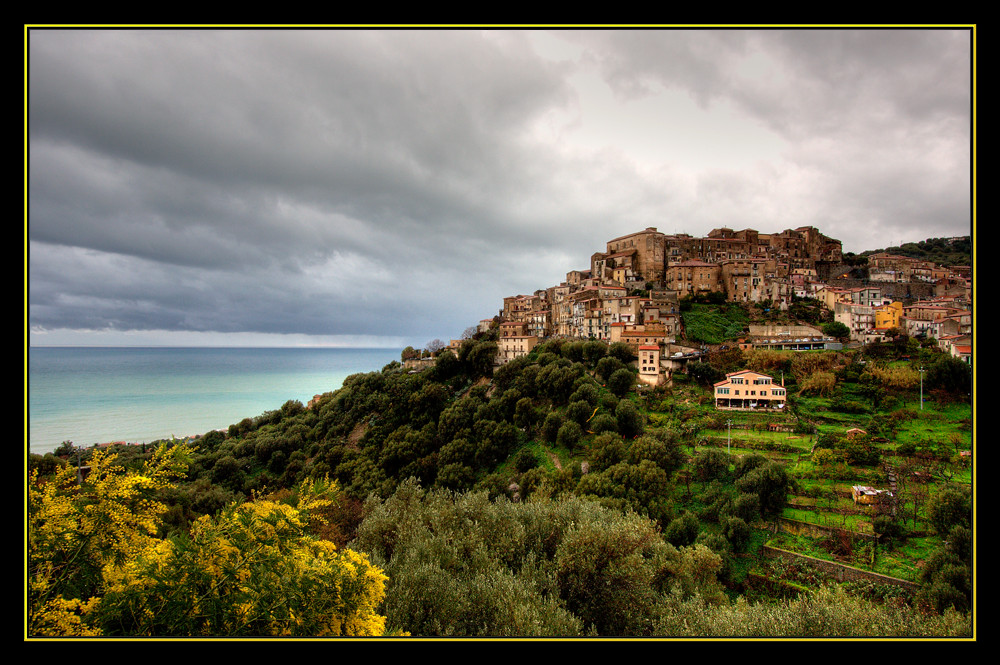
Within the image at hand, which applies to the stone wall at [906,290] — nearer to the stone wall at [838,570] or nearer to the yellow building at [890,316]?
the yellow building at [890,316]

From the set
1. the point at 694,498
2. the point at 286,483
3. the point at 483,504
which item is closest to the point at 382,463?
the point at 286,483

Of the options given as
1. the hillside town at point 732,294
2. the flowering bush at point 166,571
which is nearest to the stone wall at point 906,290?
the hillside town at point 732,294

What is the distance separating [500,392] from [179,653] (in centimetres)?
3293

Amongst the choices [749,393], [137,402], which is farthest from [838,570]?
[137,402]

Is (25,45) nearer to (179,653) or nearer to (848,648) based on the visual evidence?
(179,653)

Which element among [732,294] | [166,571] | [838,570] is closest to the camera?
[166,571]

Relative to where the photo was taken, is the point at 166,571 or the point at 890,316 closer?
the point at 166,571

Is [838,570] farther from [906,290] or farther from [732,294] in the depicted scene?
[906,290]

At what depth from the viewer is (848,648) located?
2852mm

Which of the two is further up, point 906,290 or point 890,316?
point 906,290

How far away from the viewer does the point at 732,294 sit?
43156 millimetres

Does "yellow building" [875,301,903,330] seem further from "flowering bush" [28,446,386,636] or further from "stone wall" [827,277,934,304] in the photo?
"flowering bush" [28,446,386,636]

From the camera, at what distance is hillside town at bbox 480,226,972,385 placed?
32094 mm

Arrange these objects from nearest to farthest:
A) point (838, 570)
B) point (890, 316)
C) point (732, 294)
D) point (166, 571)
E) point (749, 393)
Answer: point (166, 571)
point (838, 570)
point (749, 393)
point (890, 316)
point (732, 294)
